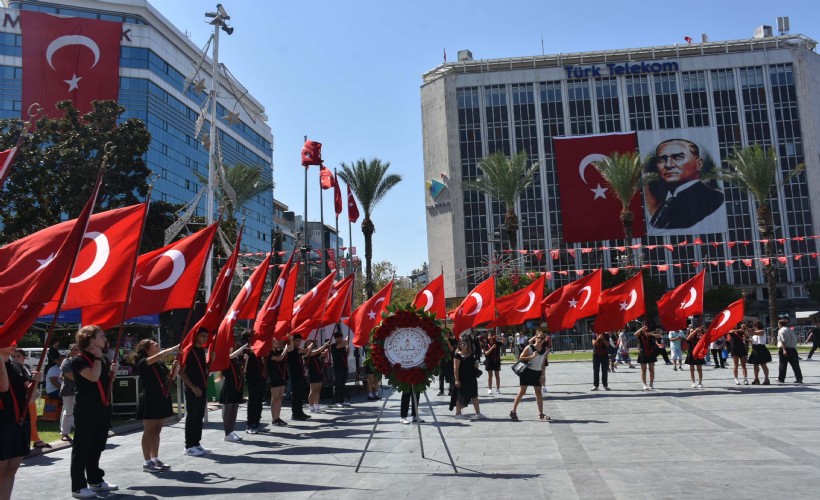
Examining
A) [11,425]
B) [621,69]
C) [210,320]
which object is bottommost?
[11,425]

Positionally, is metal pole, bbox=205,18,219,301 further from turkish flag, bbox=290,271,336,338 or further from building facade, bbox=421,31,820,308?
building facade, bbox=421,31,820,308

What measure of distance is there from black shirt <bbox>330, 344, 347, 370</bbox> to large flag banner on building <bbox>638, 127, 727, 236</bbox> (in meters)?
57.5

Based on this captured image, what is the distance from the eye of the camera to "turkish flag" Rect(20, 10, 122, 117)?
53062 mm

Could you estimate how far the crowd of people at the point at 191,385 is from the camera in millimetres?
6637

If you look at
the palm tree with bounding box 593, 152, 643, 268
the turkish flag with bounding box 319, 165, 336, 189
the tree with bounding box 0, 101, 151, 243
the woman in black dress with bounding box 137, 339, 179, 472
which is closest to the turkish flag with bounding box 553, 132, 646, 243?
the palm tree with bounding box 593, 152, 643, 268

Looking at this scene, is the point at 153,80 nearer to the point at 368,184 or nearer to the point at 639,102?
the point at 368,184

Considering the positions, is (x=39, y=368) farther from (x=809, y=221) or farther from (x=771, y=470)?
(x=809, y=221)

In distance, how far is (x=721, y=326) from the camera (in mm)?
19062

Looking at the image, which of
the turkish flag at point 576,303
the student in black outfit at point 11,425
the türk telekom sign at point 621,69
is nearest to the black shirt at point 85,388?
the student in black outfit at point 11,425

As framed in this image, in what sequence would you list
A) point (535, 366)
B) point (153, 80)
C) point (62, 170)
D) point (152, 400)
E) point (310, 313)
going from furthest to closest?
point (153, 80) < point (62, 170) < point (310, 313) < point (535, 366) < point (152, 400)

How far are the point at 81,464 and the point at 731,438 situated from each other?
8.84 meters

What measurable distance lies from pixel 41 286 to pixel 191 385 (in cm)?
368

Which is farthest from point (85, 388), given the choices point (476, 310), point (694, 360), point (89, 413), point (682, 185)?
point (682, 185)

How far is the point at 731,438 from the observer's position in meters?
10.4
